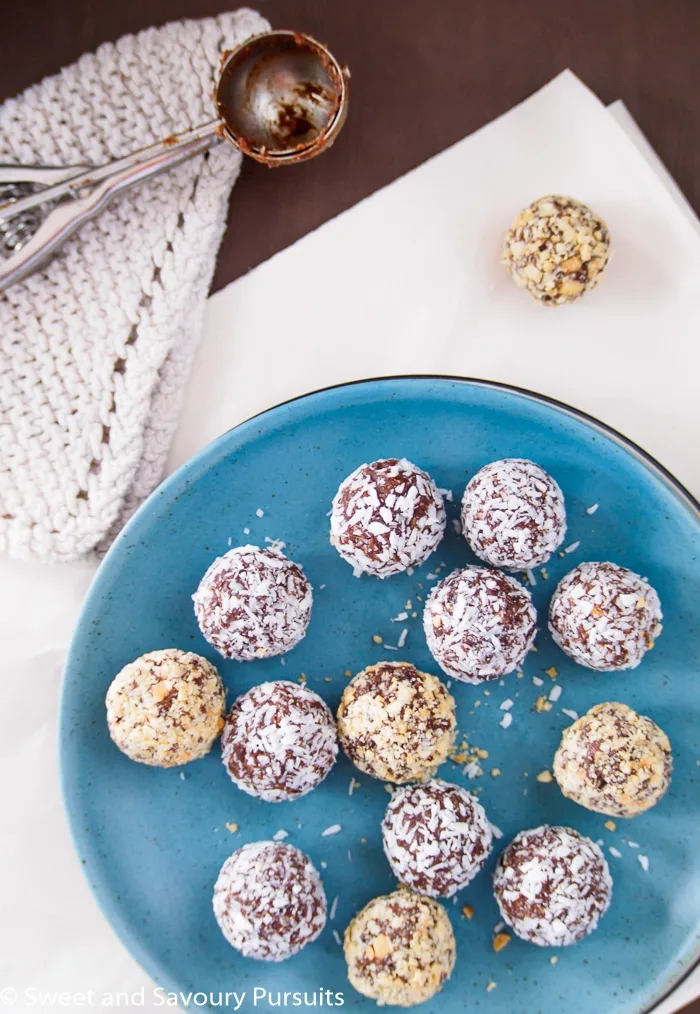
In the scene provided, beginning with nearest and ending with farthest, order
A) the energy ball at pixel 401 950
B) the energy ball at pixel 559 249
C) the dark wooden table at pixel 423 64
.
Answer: the energy ball at pixel 401 950, the energy ball at pixel 559 249, the dark wooden table at pixel 423 64

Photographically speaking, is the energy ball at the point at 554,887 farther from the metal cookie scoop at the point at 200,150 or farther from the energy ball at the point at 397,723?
the metal cookie scoop at the point at 200,150

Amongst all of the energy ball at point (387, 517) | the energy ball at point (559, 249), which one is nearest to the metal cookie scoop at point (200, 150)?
the energy ball at point (559, 249)

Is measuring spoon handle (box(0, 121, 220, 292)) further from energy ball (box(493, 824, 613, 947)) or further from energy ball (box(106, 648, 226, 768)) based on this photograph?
energy ball (box(493, 824, 613, 947))

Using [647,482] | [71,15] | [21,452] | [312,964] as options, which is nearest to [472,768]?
[312,964]

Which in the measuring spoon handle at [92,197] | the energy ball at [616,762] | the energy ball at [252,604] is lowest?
the energy ball at [616,762]

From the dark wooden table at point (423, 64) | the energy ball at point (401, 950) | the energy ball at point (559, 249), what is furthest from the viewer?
the dark wooden table at point (423, 64)

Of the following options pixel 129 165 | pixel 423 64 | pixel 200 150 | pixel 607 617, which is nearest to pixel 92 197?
pixel 129 165

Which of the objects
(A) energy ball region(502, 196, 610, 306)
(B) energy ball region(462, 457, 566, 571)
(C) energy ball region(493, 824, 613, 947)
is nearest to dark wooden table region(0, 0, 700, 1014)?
(A) energy ball region(502, 196, 610, 306)
